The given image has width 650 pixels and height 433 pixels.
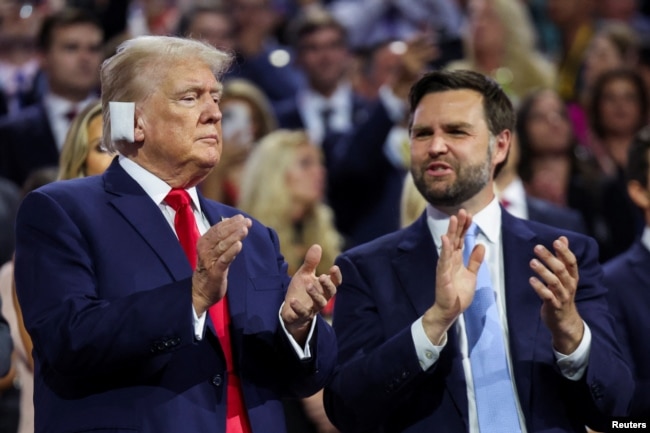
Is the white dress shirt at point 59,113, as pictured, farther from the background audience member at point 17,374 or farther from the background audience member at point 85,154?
the background audience member at point 85,154

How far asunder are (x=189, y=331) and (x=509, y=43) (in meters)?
6.10

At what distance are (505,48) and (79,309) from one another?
6.15 m

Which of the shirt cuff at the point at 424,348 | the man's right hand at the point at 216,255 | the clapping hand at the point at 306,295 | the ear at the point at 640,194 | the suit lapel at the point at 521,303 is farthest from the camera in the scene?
the ear at the point at 640,194

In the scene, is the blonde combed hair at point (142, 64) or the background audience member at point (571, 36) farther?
the background audience member at point (571, 36)

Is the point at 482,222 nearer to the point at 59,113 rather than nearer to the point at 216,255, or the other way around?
the point at 216,255

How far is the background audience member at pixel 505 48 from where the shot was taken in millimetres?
9055

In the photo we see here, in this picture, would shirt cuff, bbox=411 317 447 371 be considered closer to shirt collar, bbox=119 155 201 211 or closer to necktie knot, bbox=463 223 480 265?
necktie knot, bbox=463 223 480 265

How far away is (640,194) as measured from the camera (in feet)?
18.4

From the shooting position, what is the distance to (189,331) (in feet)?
11.9

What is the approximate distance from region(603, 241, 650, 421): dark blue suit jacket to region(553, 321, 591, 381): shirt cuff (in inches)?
27.6

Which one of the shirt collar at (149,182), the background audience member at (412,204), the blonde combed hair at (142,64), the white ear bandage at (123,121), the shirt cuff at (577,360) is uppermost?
the blonde combed hair at (142,64)

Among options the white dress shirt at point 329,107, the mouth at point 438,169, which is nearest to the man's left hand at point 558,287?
the mouth at point 438,169

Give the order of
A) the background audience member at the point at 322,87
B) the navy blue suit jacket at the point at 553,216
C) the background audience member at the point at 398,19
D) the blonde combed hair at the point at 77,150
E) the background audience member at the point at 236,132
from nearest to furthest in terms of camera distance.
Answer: the blonde combed hair at the point at 77,150 < the navy blue suit jacket at the point at 553,216 < the background audience member at the point at 236,132 < the background audience member at the point at 322,87 < the background audience member at the point at 398,19

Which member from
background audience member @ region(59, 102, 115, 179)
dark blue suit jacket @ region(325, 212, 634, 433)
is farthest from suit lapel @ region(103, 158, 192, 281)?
background audience member @ region(59, 102, 115, 179)
